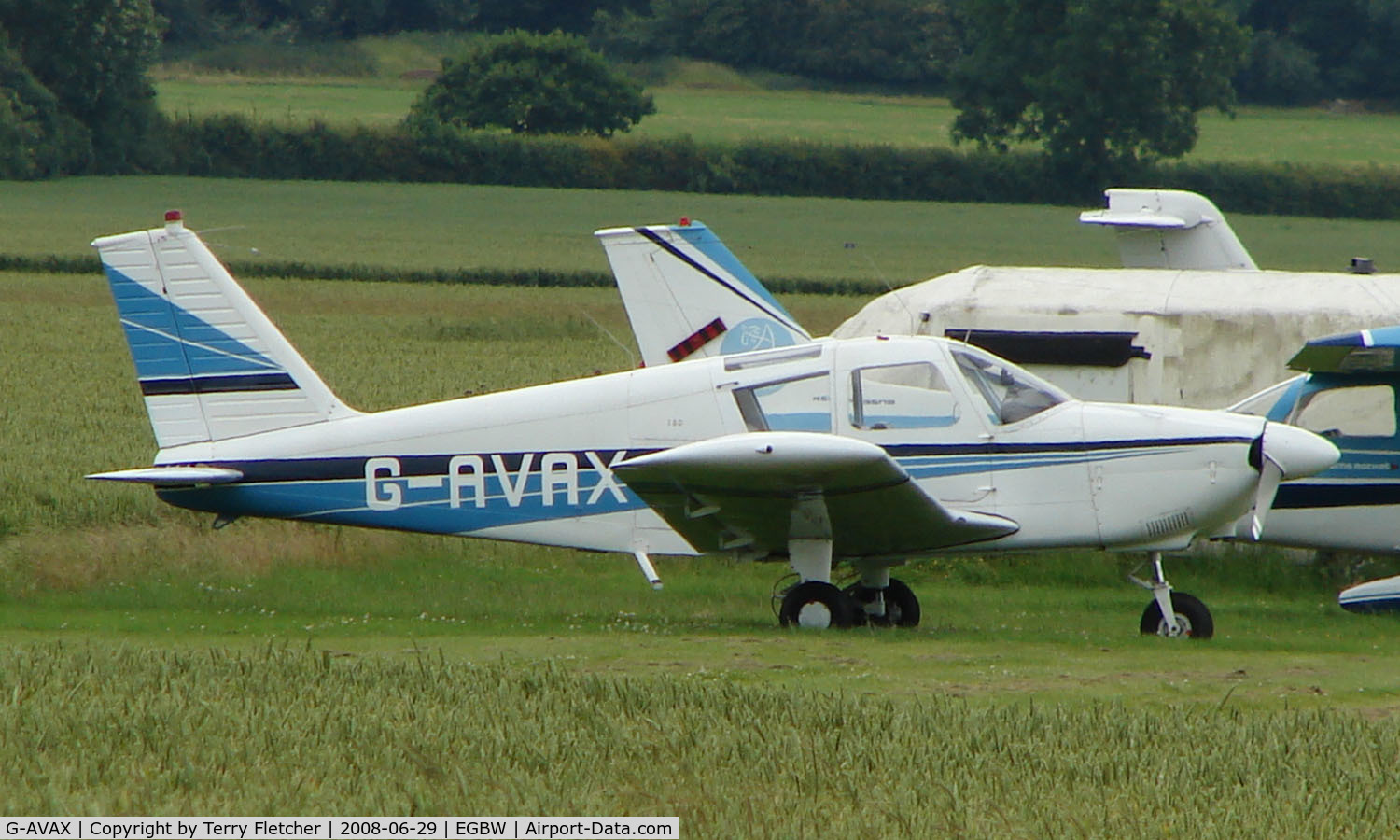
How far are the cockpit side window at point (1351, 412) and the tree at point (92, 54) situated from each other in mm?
61658

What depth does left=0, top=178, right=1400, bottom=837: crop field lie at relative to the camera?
729cm

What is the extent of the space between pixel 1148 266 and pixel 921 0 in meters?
80.0

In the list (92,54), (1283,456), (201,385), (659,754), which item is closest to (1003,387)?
(1283,456)

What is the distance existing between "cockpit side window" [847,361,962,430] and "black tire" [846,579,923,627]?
1.44 metres

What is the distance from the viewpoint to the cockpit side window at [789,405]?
38.1ft

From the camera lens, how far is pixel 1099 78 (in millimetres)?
73625

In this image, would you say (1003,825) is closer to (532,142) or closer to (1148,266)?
(1148,266)

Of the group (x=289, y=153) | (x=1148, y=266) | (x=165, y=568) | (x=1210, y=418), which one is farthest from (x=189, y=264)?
(x=289, y=153)

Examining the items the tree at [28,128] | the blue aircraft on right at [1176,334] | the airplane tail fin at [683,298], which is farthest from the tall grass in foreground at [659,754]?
the tree at [28,128]

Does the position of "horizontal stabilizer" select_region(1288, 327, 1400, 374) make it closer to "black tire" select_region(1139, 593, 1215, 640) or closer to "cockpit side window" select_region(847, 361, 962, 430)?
"black tire" select_region(1139, 593, 1215, 640)

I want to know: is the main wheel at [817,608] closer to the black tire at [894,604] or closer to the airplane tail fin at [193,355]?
the black tire at [894,604]

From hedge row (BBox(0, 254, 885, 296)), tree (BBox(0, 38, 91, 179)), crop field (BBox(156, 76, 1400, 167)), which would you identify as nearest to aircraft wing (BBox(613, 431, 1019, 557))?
hedge row (BBox(0, 254, 885, 296))

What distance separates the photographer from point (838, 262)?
51719mm

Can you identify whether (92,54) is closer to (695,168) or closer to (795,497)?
(695,168)
